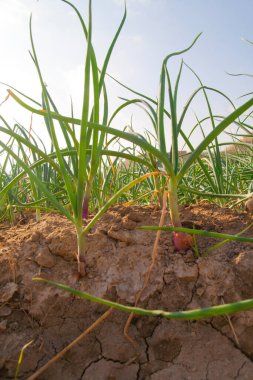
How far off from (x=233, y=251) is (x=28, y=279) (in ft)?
1.57

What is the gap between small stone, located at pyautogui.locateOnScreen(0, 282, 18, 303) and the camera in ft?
2.27

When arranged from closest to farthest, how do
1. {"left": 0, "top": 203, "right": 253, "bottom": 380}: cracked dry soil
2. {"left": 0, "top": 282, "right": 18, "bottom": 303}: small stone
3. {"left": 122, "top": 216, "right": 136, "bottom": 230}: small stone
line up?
{"left": 0, "top": 203, "right": 253, "bottom": 380}: cracked dry soil, {"left": 0, "top": 282, "right": 18, "bottom": 303}: small stone, {"left": 122, "top": 216, "right": 136, "bottom": 230}: small stone

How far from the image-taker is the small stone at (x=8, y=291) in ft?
2.27

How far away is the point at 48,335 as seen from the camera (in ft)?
2.10

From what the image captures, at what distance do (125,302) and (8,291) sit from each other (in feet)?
0.88

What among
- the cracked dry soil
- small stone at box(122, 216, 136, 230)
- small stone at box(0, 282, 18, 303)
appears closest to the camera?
the cracked dry soil

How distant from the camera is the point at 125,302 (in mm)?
663

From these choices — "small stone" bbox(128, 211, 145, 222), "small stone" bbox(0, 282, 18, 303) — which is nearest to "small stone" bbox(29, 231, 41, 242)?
"small stone" bbox(0, 282, 18, 303)

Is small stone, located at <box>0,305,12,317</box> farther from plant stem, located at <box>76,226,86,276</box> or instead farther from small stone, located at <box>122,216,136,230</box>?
small stone, located at <box>122,216,136,230</box>

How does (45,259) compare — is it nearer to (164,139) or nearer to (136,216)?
(136,216)

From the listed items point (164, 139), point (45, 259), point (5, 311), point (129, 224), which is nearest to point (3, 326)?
point (5, 311)

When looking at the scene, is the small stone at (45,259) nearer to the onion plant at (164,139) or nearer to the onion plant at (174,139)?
the onion plant at (164,139)

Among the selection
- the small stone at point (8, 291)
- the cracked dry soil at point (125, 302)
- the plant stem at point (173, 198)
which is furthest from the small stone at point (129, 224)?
the small stone at point (8, 291)

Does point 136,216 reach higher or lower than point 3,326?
higher
